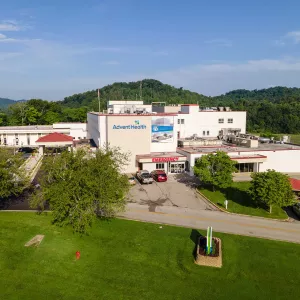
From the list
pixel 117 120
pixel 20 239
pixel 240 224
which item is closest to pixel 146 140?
pixel 117 120

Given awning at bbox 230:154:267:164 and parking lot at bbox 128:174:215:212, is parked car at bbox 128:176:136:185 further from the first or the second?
awning at bbox 230:154:267:164

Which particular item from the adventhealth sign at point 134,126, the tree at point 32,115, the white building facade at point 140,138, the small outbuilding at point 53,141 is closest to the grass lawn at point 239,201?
the white building facade at point 140,138

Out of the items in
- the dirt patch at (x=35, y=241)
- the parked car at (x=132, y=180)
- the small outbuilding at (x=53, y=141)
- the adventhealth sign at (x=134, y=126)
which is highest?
the adventhealth sign at (x=134, y=126)

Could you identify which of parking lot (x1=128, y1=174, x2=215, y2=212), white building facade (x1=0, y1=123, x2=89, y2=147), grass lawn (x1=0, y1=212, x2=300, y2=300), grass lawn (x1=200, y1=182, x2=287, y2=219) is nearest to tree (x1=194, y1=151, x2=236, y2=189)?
grass lawn (x1=200, y1=182, x2=287, y2=219)

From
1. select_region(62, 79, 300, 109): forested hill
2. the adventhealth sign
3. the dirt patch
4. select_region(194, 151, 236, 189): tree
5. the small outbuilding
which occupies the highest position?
select_region(62, 79, 300, 109): forested hill

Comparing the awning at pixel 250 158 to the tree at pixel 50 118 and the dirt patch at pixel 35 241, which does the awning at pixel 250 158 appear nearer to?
the dirt patch at pixel 35 241

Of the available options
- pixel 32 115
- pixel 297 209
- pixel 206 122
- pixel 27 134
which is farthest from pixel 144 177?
pixel 32 115
